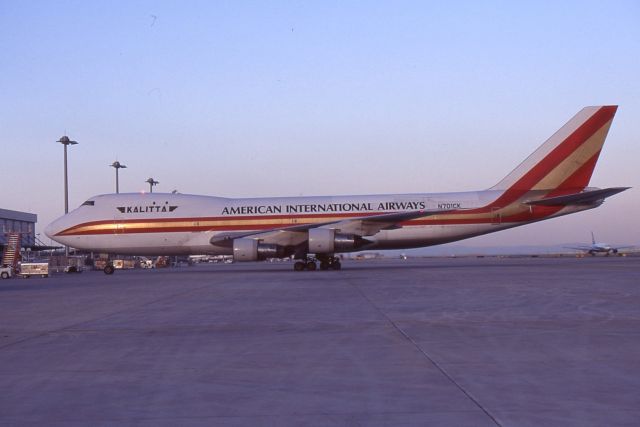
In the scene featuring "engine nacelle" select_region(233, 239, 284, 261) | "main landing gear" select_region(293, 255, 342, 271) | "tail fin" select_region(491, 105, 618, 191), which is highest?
"tail fin" select_region(491, 105, 618, 191)

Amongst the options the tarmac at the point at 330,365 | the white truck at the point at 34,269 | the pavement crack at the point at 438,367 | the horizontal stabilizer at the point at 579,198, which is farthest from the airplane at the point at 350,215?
the pavement crack at the point at 438,367

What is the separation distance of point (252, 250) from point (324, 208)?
167 inches

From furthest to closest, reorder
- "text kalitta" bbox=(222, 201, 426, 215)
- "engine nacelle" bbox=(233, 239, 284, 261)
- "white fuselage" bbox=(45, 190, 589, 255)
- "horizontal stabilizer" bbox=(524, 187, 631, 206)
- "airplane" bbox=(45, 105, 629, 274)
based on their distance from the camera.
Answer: "text kalitta" bbox=(222, 201, 426, 215) → "white fuselage" bbox=(45, 190, 589, 255) → "airplane" bbox=(45, 105, 629, 274) → "engine nacelle" bbox=(233, 239, 284, 261) → "horizontal stabilizer" bbox=(524, 187, 631, 206)

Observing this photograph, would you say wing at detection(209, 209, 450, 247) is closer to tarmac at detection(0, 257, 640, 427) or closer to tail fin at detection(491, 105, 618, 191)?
tail fin at detection(491, 105, 618, 191)

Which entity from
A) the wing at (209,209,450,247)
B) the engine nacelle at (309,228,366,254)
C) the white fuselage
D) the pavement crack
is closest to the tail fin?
the white fuselage

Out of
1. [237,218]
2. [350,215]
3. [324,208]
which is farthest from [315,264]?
[237,218]

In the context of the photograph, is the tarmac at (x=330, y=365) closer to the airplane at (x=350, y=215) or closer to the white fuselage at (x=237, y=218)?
the airplane at (x=350, y=215)

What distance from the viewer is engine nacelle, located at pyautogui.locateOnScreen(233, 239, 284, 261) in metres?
26.5

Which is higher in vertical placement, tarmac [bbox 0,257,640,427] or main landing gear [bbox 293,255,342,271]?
main landing gear [bbox 293,255,342,271]

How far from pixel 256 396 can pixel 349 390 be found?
27.3 inches

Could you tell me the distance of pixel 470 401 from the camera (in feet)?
14.2

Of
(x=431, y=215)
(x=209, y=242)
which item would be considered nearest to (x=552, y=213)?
(x=431, y=215)

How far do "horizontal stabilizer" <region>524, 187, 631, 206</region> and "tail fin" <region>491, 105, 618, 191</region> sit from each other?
79cm

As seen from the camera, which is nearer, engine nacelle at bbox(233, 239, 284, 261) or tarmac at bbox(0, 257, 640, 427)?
tarmac at bbox(0, 257, 640, 427)
